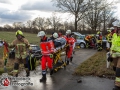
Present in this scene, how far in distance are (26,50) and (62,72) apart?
1988mm

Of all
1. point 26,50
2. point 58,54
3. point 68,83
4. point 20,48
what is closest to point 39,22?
point 58,54

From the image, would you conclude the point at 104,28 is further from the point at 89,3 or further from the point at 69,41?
the point at 69,41

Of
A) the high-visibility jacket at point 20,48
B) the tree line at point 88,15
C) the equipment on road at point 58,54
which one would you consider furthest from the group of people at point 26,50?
the tree line at point 88,15

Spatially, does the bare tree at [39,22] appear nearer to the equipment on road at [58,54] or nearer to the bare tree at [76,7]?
the bare tree at [76,7]

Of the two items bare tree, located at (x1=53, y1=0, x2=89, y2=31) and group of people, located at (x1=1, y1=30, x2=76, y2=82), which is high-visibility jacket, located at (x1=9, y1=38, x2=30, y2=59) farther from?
bare tree, located at (x1=53, y1=0, x2=89, y2=31)

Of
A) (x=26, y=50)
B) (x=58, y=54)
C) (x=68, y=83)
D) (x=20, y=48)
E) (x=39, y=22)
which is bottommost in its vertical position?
(x=68, y=83)

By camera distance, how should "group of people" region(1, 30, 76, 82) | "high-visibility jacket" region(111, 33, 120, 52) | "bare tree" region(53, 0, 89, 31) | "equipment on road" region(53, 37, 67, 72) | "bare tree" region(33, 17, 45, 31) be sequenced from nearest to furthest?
"high-visibility jacket" region(111, 33, 120, 52), "group of people" region(1, 30, 76, 82), "equipment on road" region(53, 37, 67, 72), "bare tree" region(53, 0, 89, 31), "bare tree" region(33, 17, 45, 31)

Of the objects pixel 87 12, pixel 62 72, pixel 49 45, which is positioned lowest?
pixel 62 72

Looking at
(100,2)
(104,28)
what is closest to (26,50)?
(100,2)

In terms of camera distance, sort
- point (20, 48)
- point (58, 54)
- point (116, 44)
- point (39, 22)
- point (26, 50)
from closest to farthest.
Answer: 1. point (116, 44)
2. point (20, 48)
3. point (26, 50)
4. point (58, 54)
5. point (39, 22)

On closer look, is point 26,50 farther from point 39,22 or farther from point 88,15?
point 39,22

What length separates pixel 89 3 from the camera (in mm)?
32031

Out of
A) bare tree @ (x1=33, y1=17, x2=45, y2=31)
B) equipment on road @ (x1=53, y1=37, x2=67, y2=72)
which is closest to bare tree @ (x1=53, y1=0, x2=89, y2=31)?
equipment on road @ (x1=53, y1=37, x2=67, y2=72)

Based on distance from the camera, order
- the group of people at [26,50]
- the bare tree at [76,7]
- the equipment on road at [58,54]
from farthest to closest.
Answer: the bare tree at [76,7], the equipment on road at [58,54], the group of people at [26,50]
